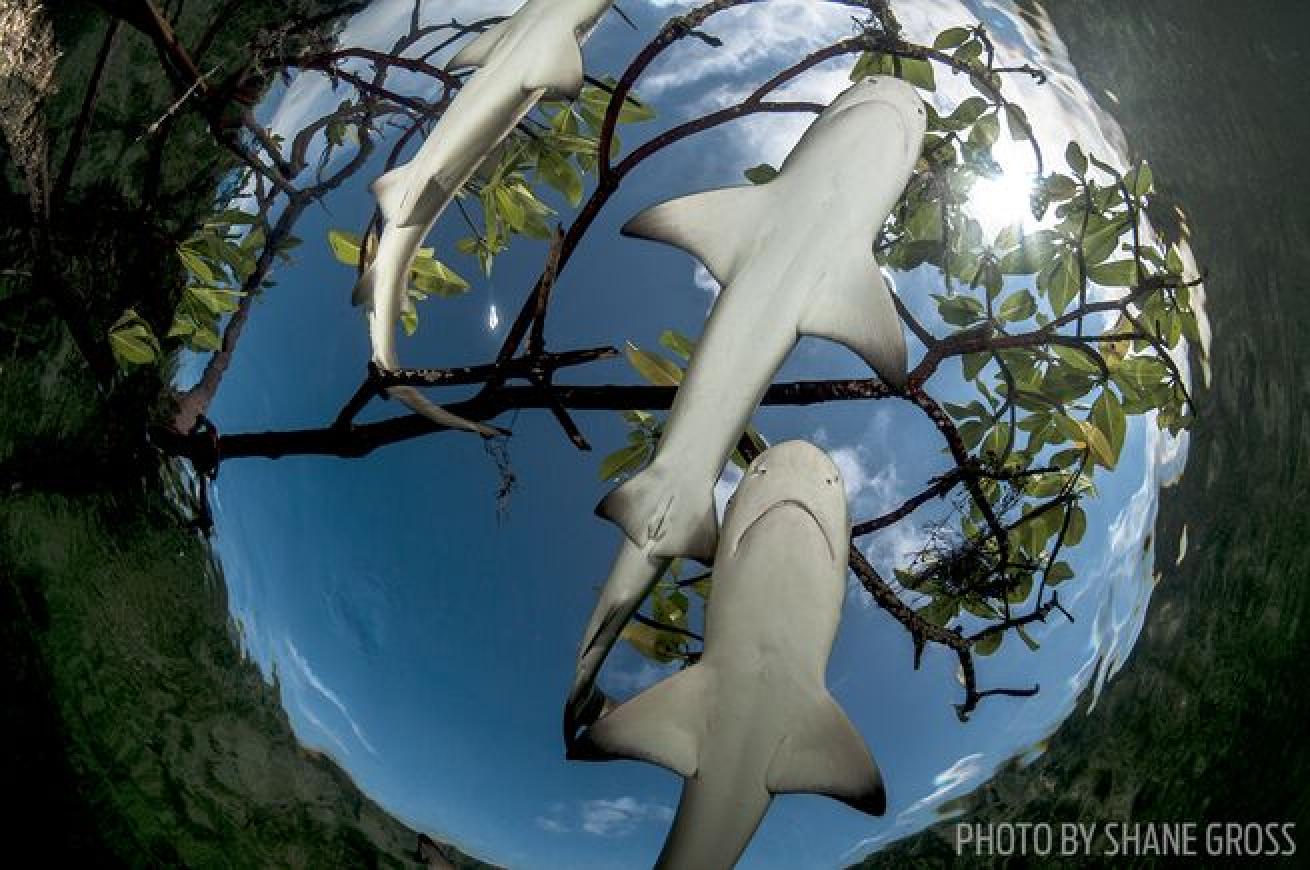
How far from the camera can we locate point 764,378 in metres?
0.76

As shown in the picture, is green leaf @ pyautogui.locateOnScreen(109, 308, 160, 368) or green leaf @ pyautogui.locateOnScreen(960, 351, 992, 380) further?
green leaf @ pyautogui.locateOnScreen(109, 308, 160, 368)

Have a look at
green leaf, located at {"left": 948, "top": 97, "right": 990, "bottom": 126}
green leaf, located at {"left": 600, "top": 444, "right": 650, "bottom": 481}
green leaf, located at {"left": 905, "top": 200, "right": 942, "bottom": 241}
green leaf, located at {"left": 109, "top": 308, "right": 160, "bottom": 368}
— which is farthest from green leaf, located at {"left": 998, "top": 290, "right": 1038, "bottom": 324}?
green leaf, located at {"left": 109, "top": 308, "right": 160, "bottom": 368}

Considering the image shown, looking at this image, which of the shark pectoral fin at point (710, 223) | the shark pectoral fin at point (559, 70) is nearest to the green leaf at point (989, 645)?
the shark pectoral fin at point (710, 223)

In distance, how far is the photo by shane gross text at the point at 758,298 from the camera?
0.75 metres

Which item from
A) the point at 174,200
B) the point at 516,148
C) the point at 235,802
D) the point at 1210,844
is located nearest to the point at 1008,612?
the point at 1210,844

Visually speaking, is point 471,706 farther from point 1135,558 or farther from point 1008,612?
point 1135,558

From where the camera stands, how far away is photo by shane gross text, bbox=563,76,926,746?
29.6 inches

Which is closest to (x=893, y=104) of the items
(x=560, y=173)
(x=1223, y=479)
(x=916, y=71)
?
(x=916, y=71)

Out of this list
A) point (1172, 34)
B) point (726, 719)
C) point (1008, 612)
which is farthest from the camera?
point (1008, 612)

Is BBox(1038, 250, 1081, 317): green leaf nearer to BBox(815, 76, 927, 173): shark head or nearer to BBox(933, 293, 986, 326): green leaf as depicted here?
BBox(933, 293, 986, 326): green leaf

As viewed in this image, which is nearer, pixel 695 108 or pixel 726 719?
pixel 726 719

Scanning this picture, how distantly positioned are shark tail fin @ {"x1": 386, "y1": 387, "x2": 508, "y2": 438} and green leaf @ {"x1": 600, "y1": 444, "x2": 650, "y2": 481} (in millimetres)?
140

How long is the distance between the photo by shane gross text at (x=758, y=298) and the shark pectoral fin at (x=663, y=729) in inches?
2.2

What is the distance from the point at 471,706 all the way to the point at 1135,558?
87 centimetres
